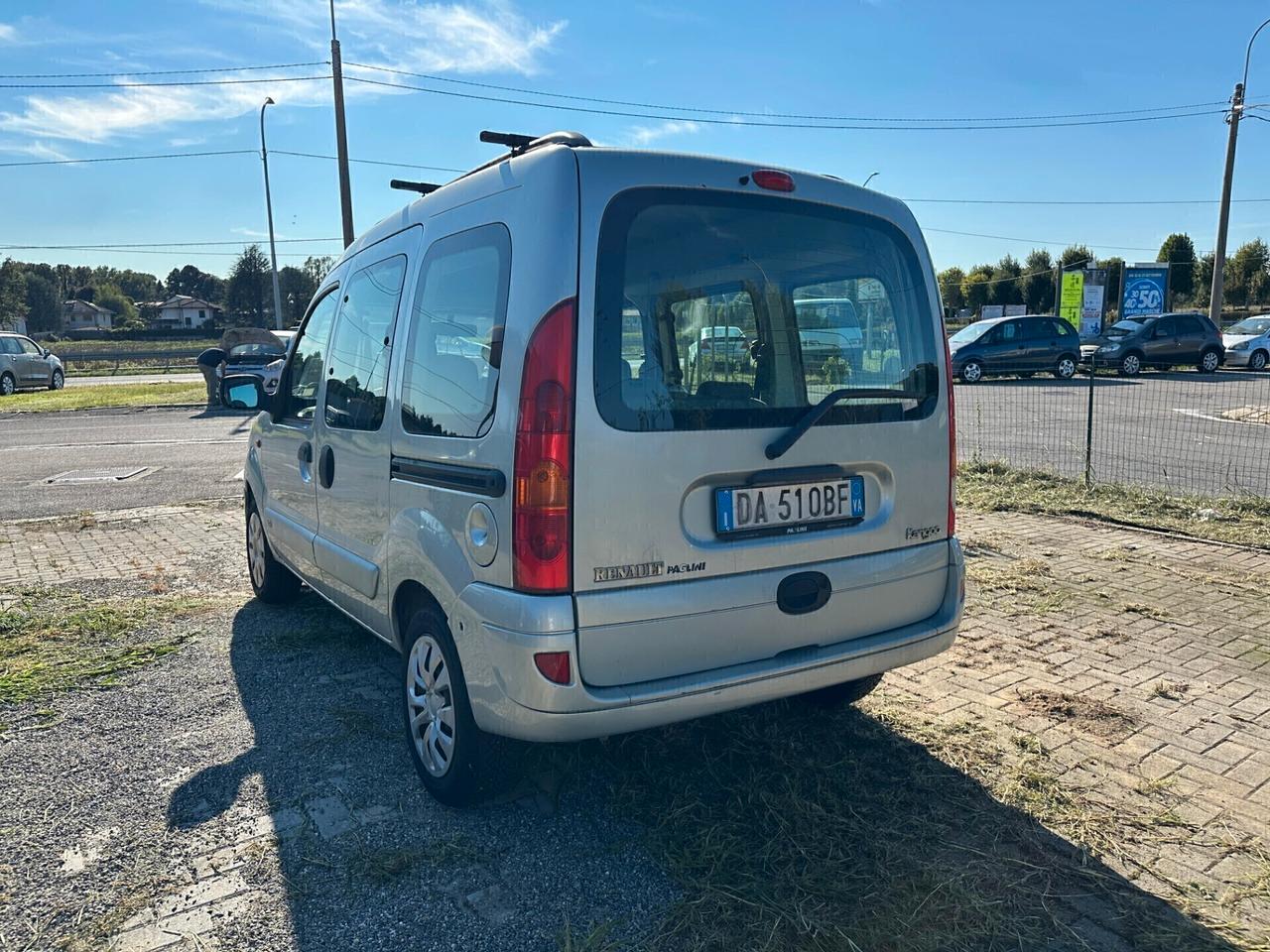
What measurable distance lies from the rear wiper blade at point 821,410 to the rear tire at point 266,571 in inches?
137

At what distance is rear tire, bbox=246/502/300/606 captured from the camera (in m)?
5.46

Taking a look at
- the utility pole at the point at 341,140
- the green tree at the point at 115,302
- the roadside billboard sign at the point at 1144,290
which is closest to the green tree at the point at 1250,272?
the roadside billboard sign at the point at 1144,290

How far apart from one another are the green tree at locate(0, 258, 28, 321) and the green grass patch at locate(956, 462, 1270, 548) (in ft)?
307

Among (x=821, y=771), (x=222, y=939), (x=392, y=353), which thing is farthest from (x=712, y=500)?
(x=222, y=939)

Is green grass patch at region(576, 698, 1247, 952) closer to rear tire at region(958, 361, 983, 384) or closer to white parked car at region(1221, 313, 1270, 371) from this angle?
rear tire at region(958, 361, 983, 384)

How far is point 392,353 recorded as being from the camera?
11.4 feet

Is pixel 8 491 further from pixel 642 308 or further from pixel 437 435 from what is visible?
pixel 642 308

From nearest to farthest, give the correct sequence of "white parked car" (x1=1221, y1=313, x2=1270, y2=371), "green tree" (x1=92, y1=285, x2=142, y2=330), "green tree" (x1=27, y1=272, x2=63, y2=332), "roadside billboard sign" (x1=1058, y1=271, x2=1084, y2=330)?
1. "white parked car" (x1=1221, y1=313, x2=1270, y2=371)
2. "roadside billboard sign" (x1=1058, y1=271, x2=1084, y2=330)
3. "green tree" (x1=27, y1=272, x2=63, y2=332)
4. "green tree" (x1=92, y1=285, x2=142, y2=330)

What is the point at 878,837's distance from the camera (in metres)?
2.95

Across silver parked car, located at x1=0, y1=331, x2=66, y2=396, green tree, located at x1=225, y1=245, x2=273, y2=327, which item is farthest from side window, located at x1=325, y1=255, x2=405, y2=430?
green tree, located at x1=225, y1=245, x2=273, y2=327

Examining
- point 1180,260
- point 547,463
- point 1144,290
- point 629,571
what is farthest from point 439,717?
point 1180,260

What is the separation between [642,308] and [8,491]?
10033 mm

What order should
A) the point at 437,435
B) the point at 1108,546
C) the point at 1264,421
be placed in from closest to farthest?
the point at 437,435, the point at 1108,546, the point at 1264,421

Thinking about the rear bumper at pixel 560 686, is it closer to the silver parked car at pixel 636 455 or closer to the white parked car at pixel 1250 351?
the silver parked car at pixel 636 455
